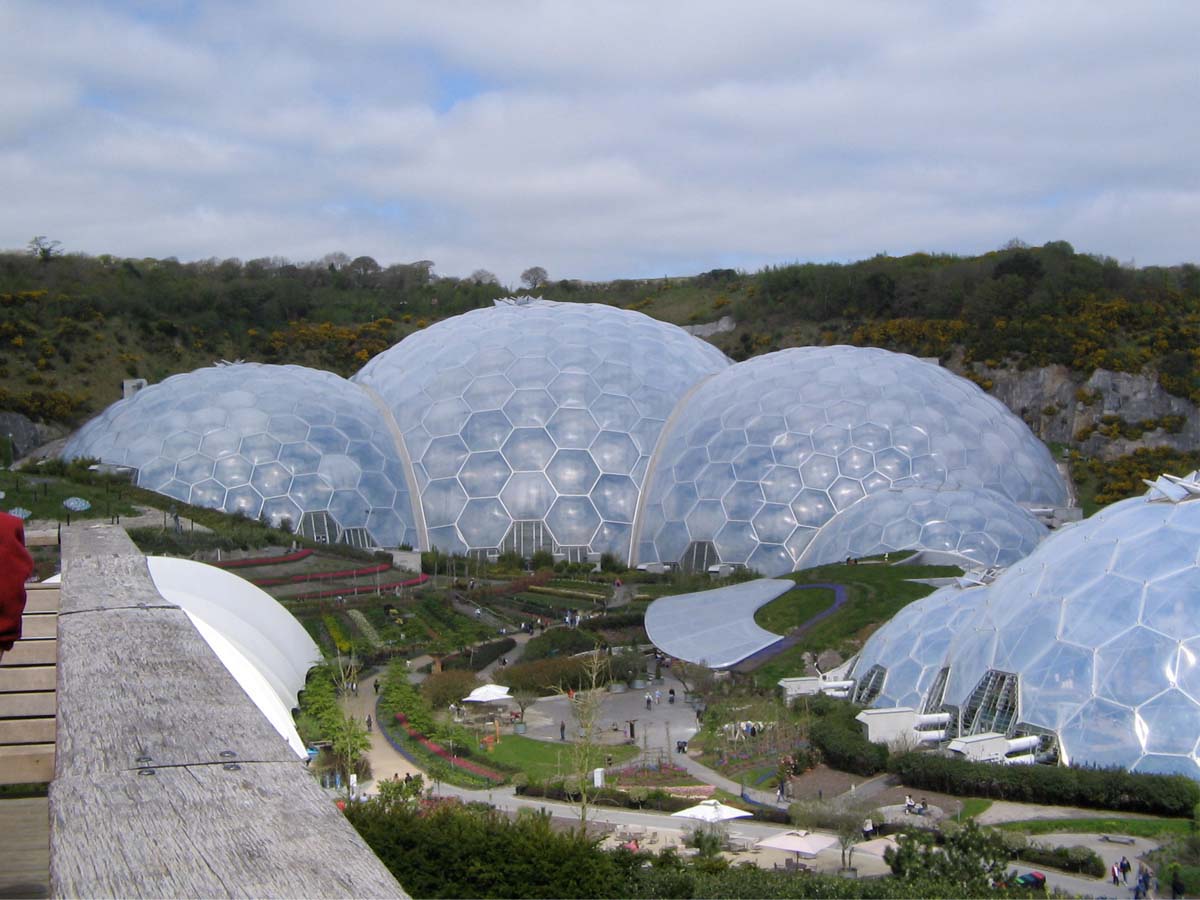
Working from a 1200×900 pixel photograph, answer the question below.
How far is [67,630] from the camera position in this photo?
3.00 meters

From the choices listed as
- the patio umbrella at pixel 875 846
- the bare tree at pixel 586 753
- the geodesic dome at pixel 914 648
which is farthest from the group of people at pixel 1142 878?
the geodesic dome at pixel 914 648

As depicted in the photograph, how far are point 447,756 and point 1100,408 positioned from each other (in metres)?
40.2

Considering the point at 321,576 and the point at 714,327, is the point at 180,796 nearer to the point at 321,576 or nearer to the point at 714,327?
the point at 321,576

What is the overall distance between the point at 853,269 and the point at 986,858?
194ft

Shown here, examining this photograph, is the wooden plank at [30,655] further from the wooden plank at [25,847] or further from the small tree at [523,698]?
the small tree at [523,698]

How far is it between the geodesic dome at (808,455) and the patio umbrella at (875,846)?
20.1 m

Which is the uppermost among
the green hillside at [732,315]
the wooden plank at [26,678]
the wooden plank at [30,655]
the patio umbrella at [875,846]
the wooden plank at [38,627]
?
the green hillside at [732,315]

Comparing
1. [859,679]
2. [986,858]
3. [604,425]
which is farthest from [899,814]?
[604,425]

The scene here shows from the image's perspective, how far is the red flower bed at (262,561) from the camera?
3247cm

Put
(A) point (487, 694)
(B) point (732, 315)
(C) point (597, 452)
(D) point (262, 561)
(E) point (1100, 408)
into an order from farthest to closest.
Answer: (B) point (732, 315) < (E) point (1100, 408) < (C) point (597, 452) < (D) point (262, 561) < (A) point (487, 694)

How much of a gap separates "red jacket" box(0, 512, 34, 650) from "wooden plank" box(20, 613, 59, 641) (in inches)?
69.9

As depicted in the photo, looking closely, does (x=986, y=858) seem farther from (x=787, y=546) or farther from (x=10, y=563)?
(x=787, y=546)

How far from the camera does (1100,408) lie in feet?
170

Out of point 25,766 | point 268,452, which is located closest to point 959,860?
point 25,766
